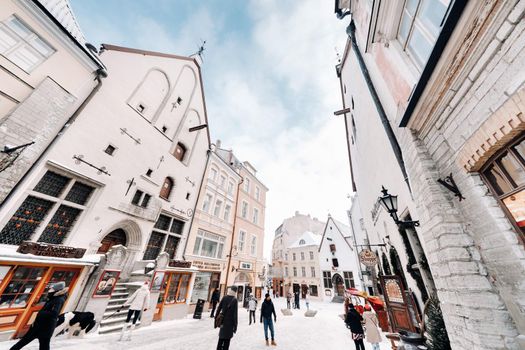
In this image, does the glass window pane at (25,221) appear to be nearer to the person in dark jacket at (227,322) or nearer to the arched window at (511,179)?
the person in dark jacket at (227,322)

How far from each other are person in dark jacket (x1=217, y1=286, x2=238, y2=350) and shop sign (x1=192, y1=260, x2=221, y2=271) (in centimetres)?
861

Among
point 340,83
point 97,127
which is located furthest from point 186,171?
point 340,83

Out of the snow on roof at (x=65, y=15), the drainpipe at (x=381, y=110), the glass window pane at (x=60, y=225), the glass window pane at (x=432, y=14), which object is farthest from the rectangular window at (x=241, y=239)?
the glass window pane at (x=432, y=14)

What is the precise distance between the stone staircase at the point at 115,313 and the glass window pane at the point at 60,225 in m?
2.96

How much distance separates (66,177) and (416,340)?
39.7 ft

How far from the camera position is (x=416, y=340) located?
4062 millimetres

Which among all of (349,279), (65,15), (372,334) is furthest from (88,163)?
(349,279)

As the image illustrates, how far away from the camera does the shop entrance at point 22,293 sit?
17.0 feet

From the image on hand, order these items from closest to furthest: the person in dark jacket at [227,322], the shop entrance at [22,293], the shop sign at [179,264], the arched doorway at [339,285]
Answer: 1. the person in dark jacket at [227,322]
2. the shop entrance at [22,293]
3. the shop sign at [179,264]
4. the arched doorway at [339,285]

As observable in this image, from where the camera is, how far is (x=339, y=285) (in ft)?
85.3

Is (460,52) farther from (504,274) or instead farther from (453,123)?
(504,274)

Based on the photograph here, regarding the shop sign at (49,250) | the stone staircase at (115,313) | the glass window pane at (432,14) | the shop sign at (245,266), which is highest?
the glass window pane at (432,14)

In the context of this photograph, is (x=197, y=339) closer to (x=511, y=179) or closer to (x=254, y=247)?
(x=511, y=179)

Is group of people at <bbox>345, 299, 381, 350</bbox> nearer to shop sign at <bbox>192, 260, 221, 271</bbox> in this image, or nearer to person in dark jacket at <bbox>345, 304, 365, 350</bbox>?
person in dark jacket at <bbox>345, 304, 365, 350</bbox>
